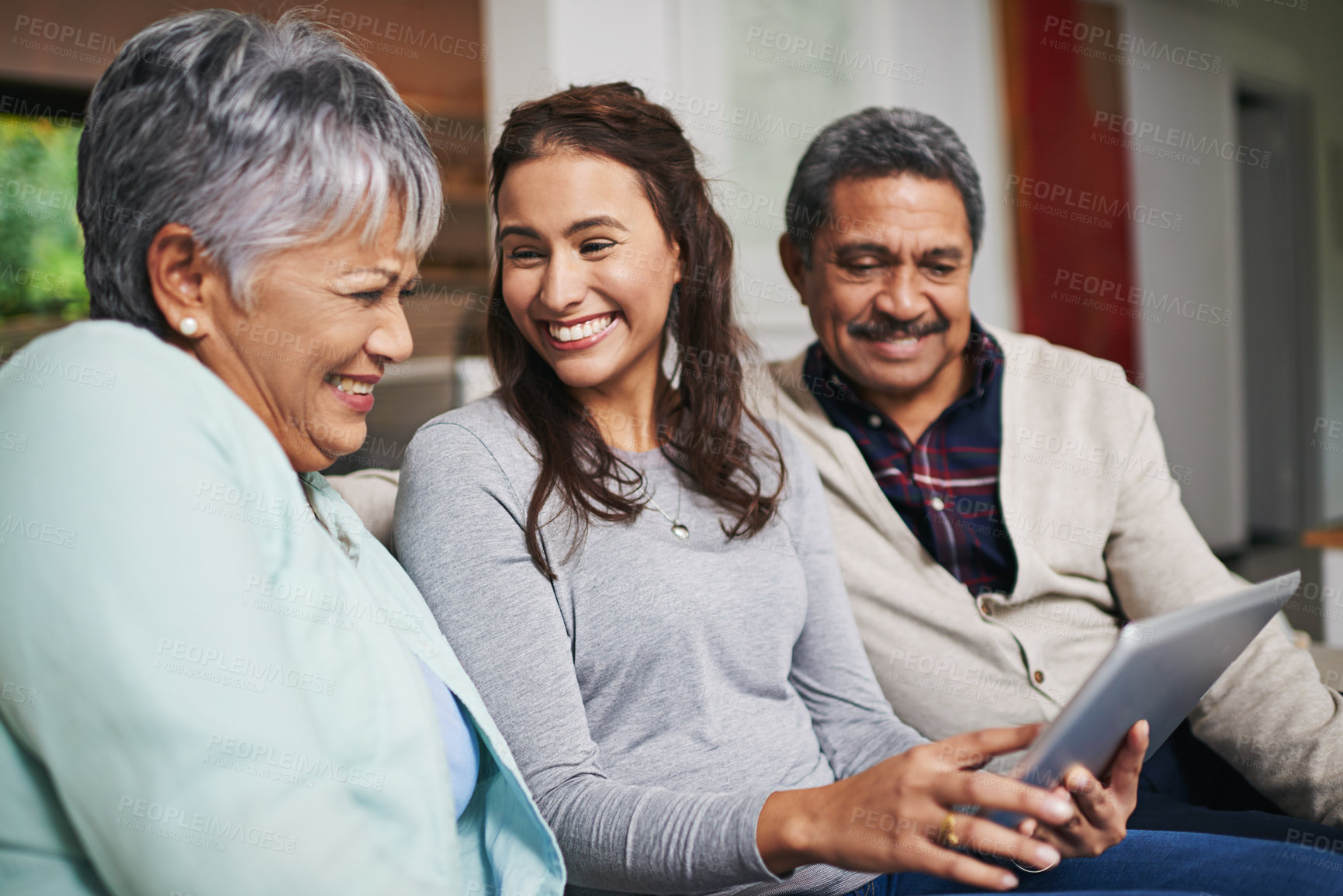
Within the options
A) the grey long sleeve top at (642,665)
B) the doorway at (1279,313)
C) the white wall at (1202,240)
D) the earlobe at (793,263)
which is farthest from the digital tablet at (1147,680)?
the doorway at (1279,313)

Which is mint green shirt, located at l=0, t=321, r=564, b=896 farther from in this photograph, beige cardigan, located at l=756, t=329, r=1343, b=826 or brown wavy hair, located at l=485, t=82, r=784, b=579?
beige cardigan, located at l=756, t=329, r=1343, b=826

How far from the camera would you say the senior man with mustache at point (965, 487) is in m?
1.41

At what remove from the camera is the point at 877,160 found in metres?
1.50

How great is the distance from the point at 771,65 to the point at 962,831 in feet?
10.2

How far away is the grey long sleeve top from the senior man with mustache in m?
0.20

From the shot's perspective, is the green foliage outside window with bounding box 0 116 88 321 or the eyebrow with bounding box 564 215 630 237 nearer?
the eyebrow with bounding box 564 215 630 237

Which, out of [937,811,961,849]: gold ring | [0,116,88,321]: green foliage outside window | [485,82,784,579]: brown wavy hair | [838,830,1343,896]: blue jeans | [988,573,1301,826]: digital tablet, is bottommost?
[838,830,1343,896]: blue jeans

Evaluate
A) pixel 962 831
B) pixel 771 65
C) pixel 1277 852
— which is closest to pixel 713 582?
pixel 962 831

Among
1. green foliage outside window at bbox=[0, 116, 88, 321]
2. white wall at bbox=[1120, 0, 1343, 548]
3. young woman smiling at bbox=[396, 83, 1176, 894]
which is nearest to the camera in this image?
young woman smiling at bbox=[396, 83, 1176, 894]

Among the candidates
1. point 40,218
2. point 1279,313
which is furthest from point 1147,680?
point 40,218

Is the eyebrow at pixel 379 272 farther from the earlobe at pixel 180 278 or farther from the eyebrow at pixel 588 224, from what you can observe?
the eyebrow at pixel 588 224

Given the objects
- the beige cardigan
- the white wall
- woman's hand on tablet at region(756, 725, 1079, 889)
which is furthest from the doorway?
woman's hand on tablet at region(756, 725, 1079, 889)

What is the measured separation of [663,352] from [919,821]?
759 mm

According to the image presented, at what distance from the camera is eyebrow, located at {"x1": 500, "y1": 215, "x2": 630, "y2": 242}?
3.80 ft
